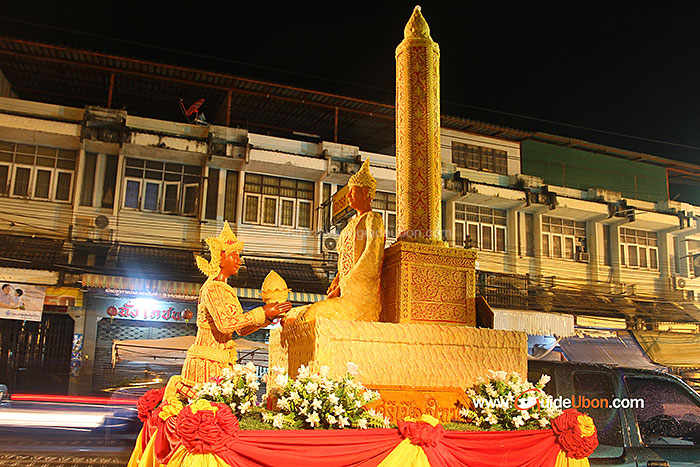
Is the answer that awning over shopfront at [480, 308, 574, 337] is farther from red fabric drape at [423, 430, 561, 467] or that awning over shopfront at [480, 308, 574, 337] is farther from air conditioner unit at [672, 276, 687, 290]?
red fabric drape at [423, 430, 561, 467]

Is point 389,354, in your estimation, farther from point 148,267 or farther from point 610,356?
point 610,356

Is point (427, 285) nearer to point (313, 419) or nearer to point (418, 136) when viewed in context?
point (418, 136)

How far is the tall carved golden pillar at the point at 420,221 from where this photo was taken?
4793 mm

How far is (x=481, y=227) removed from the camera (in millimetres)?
20016

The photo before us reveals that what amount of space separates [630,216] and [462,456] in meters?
19.2

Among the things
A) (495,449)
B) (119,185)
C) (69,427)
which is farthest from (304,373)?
(119,185)

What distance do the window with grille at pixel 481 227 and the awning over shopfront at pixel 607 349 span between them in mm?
3706

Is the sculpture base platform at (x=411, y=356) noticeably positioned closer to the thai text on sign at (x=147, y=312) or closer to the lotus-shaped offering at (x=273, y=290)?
the lotus-shaped offering at (x=273, y=290)

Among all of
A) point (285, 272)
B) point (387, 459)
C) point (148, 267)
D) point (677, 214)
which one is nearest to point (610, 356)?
point (677, 214)

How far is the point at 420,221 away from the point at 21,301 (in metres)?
12.1

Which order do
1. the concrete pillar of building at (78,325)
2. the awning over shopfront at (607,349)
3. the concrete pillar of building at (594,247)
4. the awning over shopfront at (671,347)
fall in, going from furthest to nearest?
the concrete pillar of building at (594,247) < the awning over shopfront at (671,347) < the awning over shopfront at (607,349) < the concrete pillar of building at (78,325)

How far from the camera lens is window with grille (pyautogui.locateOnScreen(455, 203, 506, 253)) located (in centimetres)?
1970

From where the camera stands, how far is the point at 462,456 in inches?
149

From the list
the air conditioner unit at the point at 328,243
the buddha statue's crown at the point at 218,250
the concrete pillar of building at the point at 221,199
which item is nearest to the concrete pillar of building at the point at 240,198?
the concrete pillar of building at the point at 221,199
